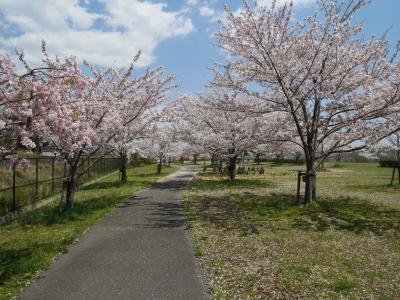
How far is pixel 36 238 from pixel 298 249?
6.86 meters

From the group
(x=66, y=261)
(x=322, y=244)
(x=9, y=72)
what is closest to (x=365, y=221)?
(x=322, y=244)

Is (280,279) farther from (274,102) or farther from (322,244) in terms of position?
(274,102)

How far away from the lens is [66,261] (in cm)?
798

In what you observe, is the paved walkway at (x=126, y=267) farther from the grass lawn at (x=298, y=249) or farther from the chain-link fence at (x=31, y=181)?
the chain-link fence at (x=31, y=181)

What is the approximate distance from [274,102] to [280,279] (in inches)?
392

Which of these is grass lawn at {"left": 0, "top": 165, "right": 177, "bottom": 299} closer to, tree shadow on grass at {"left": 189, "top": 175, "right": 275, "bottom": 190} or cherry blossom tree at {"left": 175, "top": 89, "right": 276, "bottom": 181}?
tree shadow on grass at {"left": 189, "top": 175, "right": 275, "bottom": 190}

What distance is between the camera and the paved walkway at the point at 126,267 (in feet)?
20.7

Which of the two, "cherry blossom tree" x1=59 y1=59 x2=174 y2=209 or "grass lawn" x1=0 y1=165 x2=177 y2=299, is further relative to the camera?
"cherry blossom tree" x1=59 y1=59 x2=174 y2=209

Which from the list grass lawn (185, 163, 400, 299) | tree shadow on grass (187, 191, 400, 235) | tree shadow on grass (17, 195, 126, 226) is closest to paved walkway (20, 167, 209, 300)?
grass lawn (185, 163, 400, 299)

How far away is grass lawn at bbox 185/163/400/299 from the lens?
6551mm

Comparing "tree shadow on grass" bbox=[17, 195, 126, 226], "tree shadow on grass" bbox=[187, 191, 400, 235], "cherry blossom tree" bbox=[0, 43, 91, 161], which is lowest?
"tree shadow on grass" bbox=[17, 195, 126, 226]

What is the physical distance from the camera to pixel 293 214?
533 inches

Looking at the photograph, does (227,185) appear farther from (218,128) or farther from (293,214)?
(293,214)

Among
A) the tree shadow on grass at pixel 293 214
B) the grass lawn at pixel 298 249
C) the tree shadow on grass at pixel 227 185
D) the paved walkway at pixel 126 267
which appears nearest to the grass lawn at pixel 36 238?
the paved walkway at pixel 126 267
